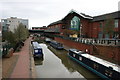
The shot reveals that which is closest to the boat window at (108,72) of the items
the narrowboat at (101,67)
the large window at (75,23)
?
the narrowboat at (101,67)

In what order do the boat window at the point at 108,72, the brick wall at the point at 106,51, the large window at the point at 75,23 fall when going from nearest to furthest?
the boat window at the point at 108,72 < the brick wall at the point at 106,51 < the large window at the point at 75,23

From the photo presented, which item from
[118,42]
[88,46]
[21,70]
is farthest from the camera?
[88,46]

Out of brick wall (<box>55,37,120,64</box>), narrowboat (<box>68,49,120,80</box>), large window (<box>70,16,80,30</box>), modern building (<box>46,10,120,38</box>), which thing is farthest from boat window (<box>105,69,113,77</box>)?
large window (<box>70,16,80,30</box>)

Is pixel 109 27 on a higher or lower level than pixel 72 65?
higher

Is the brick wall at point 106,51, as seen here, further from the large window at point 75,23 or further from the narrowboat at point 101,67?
the large window at point 75,23

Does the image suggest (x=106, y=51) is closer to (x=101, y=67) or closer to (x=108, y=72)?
(x=101, y=67)

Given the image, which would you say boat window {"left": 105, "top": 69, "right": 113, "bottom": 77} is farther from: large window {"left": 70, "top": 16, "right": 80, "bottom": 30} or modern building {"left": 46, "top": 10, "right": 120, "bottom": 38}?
large window {"left": 70, "top": 16, "right": 80, "bottom": 30}

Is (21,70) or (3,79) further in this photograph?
(21,70)

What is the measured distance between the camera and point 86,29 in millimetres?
44031

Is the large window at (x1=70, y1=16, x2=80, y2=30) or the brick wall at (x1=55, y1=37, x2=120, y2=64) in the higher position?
the large window at (x1=70, y1=16, x2=80, y2=30)

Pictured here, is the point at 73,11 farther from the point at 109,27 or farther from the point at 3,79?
the point at 3,79

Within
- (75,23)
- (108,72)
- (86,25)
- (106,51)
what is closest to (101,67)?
(108,72)

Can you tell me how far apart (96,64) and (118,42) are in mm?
5641

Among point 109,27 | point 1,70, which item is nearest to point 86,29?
point 109,27
